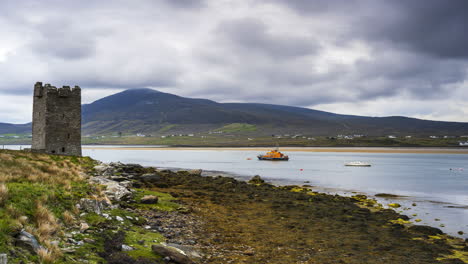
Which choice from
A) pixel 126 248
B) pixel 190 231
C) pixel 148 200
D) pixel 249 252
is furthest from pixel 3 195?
pixel 148 200

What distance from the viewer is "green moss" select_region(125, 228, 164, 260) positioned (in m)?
10.1

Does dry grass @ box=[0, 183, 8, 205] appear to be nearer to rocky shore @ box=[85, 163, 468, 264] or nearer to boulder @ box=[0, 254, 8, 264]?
rocky shore @ box=[85, 163, 468, 264]

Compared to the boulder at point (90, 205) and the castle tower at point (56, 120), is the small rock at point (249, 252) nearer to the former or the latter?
the boulder at point (90, 205)

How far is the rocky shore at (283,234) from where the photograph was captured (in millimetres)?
12961

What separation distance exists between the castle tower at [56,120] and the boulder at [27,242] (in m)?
32.4

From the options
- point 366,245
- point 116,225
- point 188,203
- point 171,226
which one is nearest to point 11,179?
point 116,225

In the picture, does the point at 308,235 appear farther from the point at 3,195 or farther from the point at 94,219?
the point at 3,195

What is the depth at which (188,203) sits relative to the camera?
2316 centimetres

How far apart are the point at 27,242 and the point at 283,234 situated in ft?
38.0

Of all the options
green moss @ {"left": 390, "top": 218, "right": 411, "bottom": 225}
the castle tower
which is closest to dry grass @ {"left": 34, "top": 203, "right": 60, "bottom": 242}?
green moss @ {"left": 390, "top": 218, "right": 411, "bottom": 225}

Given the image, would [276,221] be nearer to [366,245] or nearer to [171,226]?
[366,245]

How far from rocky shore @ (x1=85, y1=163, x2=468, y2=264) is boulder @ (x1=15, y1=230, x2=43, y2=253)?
190cm

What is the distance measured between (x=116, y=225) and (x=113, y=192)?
607 cm

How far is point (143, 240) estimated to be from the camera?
1176 cm
